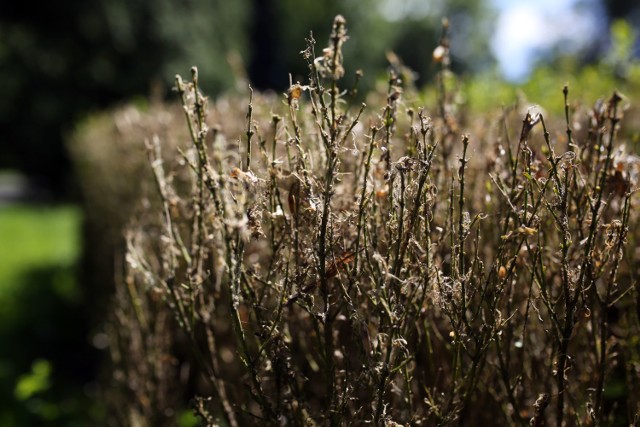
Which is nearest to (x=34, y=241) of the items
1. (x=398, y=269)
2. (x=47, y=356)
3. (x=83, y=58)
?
(x=47, y=356)

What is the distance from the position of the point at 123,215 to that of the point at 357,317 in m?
3.75

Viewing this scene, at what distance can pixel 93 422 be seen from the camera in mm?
4848

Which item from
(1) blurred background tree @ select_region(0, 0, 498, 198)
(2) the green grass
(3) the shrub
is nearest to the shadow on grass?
(2) the green grass

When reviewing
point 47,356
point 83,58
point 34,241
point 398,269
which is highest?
point 83,58

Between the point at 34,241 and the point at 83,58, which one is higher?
the point at 83,58

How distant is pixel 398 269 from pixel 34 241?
14.6 meters

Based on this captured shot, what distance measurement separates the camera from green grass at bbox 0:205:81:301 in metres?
11.1

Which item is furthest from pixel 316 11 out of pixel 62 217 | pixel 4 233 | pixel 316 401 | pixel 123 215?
pixel 316 401

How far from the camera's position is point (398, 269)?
1749 mm

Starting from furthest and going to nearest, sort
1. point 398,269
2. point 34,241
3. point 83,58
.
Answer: point 83,58, point 34,241, point 398,269

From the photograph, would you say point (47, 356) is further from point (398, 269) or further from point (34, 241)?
point (34, 241)

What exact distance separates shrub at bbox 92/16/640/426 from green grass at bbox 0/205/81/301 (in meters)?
7.95

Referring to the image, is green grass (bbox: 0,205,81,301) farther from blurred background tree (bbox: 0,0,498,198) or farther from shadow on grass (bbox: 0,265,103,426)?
blurred background tree (bbox: 0,0,498,198)

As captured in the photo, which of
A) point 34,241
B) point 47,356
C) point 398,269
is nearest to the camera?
point 398,269
